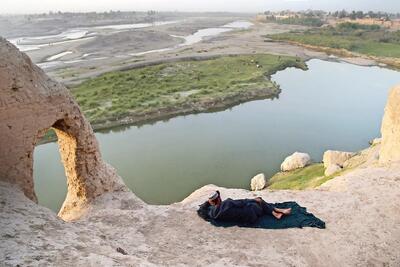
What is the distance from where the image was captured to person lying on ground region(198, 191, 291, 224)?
33.6 feet

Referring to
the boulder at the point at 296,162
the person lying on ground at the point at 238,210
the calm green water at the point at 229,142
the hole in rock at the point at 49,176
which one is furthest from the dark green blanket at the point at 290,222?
the boulder at the point at 296,162

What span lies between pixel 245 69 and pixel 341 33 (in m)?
42.9

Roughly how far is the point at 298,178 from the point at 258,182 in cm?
202

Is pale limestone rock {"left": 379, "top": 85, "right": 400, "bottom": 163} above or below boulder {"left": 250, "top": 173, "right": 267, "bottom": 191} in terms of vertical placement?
above

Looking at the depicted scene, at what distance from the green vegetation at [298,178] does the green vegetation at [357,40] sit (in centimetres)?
4578

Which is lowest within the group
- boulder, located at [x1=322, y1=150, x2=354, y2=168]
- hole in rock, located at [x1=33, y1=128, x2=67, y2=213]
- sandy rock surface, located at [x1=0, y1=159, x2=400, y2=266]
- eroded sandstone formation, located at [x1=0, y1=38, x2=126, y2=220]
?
hole in rock, located at [x1=33, y1=128, x2=67, y2=213]

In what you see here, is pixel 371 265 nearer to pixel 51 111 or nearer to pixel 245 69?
pixel 51 111

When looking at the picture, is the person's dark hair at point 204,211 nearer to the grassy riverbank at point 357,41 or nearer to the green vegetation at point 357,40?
the grassy riverbank at point 357,41

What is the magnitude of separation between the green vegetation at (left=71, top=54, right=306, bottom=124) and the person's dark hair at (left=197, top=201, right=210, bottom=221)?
71.3ft

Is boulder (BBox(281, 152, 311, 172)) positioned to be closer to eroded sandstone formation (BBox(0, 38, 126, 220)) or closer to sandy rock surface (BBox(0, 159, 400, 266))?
sandy rock surface (BBox(0, 159, 400, 266))

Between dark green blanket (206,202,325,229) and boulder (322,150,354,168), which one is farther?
boulder (322,150,354,168)

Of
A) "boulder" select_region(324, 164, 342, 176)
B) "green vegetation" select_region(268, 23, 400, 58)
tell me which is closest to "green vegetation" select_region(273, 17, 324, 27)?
"green vegetation" select_region(268, 23, 400, 58)

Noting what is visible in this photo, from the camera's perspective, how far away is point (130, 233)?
9805mm

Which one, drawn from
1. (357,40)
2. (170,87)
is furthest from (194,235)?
(357,40)
